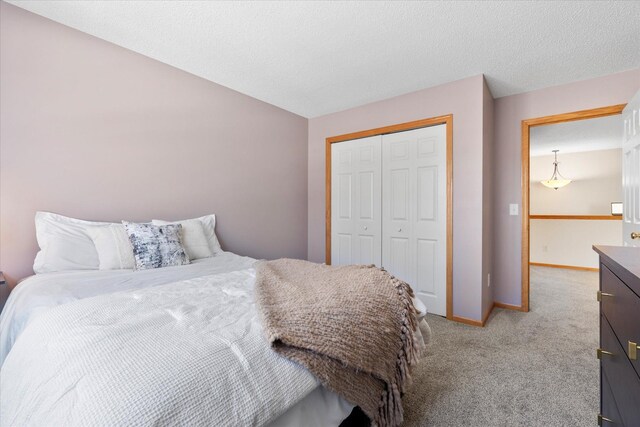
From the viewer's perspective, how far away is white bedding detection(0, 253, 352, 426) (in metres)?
0.61

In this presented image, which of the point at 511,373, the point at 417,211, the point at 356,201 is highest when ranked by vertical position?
the point at 356,201

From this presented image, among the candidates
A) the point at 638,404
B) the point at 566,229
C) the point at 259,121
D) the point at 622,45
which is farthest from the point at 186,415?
the point at 566,229

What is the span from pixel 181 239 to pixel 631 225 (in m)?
3.48

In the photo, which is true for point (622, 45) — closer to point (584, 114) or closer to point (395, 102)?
point (584, 114)

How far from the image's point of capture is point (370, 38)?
6.79 feet

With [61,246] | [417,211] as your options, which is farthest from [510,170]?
[61,246]

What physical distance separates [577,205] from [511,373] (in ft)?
19.9

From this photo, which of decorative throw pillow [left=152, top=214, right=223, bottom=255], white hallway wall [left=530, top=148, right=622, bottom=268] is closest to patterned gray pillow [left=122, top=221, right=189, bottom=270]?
decorative throw pillow [left=152, top=214, right=223, bottom=255]

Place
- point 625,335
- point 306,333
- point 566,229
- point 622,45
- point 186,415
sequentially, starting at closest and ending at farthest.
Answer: point 186,415 → point 625,335 → point 306,333 → point 622,45 → point 566,229

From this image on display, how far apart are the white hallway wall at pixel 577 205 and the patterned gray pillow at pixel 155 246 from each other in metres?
6.10

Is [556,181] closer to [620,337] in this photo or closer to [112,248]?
[620,337]

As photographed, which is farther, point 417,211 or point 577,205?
point 577,205

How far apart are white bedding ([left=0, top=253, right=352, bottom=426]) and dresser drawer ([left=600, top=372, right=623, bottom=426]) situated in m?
0.84

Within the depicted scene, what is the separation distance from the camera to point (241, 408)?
68cm
